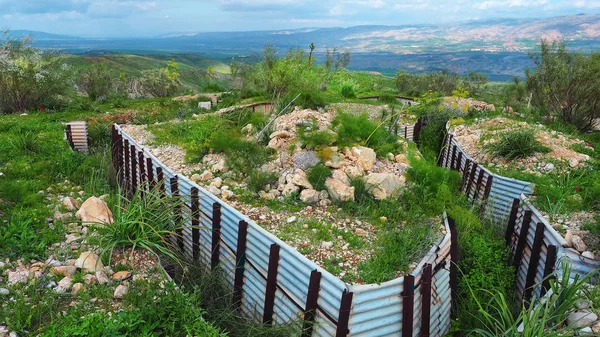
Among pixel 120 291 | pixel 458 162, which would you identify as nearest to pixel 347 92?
pixel 458 162

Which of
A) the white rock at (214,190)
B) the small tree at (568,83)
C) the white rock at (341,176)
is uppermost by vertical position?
the small tree at (568,83)

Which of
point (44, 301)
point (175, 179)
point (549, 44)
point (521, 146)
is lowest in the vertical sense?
point (44, 301)

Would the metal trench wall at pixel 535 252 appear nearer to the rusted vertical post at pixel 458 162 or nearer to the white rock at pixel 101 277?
the rusted vertical post at pixel 458 162

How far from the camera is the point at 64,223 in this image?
18.6 ft

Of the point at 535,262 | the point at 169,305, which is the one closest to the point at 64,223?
the point at 169,305

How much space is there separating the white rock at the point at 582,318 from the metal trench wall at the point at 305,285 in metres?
1.34

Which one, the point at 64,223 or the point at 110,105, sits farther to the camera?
the point at 110,105

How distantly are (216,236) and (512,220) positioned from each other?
15.3 ft

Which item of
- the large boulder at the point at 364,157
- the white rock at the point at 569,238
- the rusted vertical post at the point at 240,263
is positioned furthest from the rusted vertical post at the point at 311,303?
the white rock at the point at 569,238

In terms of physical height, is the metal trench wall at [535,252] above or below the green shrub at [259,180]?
below

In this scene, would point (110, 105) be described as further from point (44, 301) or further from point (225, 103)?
point (44, 301)

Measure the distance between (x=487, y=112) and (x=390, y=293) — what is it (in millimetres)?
11342

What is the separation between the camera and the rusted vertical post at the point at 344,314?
150 inches

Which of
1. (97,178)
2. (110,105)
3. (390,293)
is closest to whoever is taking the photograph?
(390,293)
